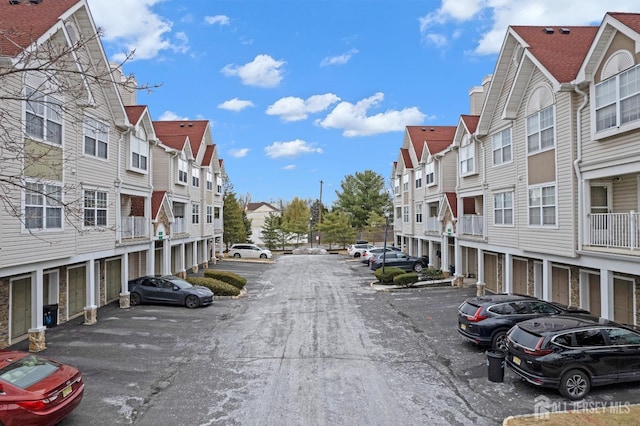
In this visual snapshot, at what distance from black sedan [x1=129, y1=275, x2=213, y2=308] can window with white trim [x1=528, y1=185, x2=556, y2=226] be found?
1481 cm

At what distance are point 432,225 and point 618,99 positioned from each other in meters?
19.6

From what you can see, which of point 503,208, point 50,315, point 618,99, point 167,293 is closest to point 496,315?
point 618,99

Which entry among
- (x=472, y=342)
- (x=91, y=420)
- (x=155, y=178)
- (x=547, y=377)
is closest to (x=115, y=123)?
(x=155, y=178)

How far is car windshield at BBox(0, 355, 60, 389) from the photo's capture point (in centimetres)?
765

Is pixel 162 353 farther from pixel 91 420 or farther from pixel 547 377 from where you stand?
pixel 547 377

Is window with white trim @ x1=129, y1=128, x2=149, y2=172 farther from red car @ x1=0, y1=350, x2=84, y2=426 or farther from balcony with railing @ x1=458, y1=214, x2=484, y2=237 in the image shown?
balcony with railing @ x1=458, y1=214, x2=484, y2=237

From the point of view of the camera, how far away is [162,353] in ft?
43.1

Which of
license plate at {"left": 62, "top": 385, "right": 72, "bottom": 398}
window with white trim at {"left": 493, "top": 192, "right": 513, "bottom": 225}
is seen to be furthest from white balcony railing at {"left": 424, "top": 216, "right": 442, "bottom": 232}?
license plate at {"left": 62, "top": 385, "right": 72, "bottom": 398}

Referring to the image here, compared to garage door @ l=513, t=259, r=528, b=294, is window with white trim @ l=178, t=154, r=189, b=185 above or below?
above

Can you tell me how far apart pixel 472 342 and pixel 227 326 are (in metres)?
9.06

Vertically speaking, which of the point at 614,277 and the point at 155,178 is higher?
the point at 155,178

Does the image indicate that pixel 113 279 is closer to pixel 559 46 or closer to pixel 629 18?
pixel 559 46

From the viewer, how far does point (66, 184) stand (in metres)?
15.2

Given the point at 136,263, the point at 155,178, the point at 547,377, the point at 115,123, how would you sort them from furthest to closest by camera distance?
the point at 155,178
the point at 136,263
the point at 115,123
the point at 547,377
